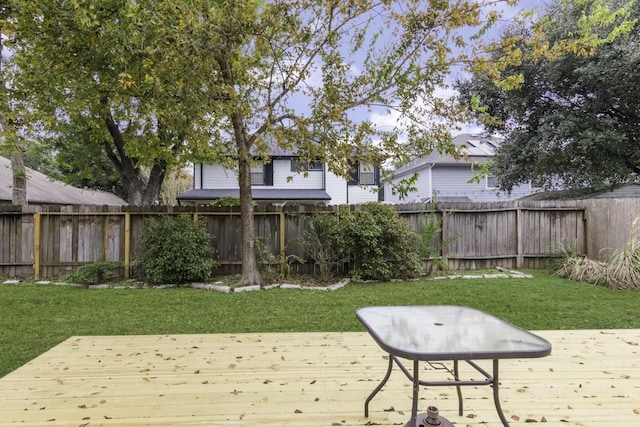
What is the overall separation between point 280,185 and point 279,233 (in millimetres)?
7454

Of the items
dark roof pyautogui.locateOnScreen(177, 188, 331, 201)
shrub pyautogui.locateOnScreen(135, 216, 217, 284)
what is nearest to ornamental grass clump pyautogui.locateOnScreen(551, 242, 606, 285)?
shrub pyautogui.locateOnScreen(135, 216, 217, 284)

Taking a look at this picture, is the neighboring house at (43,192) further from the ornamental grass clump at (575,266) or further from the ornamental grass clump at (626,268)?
the ornamental grass clump at (626,268)

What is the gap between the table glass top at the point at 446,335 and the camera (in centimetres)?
162

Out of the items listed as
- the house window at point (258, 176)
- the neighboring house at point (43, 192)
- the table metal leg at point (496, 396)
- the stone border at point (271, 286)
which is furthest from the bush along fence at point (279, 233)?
the house window at point (258, 176)

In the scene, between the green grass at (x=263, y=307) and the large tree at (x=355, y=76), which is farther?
the large tree at (x=355, y=76)

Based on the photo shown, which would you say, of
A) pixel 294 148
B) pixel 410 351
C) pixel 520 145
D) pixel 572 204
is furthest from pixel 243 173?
pixel 520 145

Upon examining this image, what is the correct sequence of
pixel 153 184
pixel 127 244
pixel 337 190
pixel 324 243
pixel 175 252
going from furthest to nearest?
pixel 337 190 < pixel 153 184 < pixel 127 244 < pixel 324 243 < pixel 175 252

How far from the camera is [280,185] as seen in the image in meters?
15.3

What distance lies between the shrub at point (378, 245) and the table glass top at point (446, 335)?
4753 mm

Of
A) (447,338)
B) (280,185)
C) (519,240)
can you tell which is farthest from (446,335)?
(280,185)

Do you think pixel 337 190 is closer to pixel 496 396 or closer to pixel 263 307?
pixel 263 307

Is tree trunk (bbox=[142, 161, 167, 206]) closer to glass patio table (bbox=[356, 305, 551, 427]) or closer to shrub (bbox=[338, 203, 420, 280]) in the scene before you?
shrub (bbox=[338, 203, 420, 280])

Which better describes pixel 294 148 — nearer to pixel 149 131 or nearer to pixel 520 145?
pixel 149 131

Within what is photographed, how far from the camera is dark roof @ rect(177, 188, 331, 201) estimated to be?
1403 centimetres
